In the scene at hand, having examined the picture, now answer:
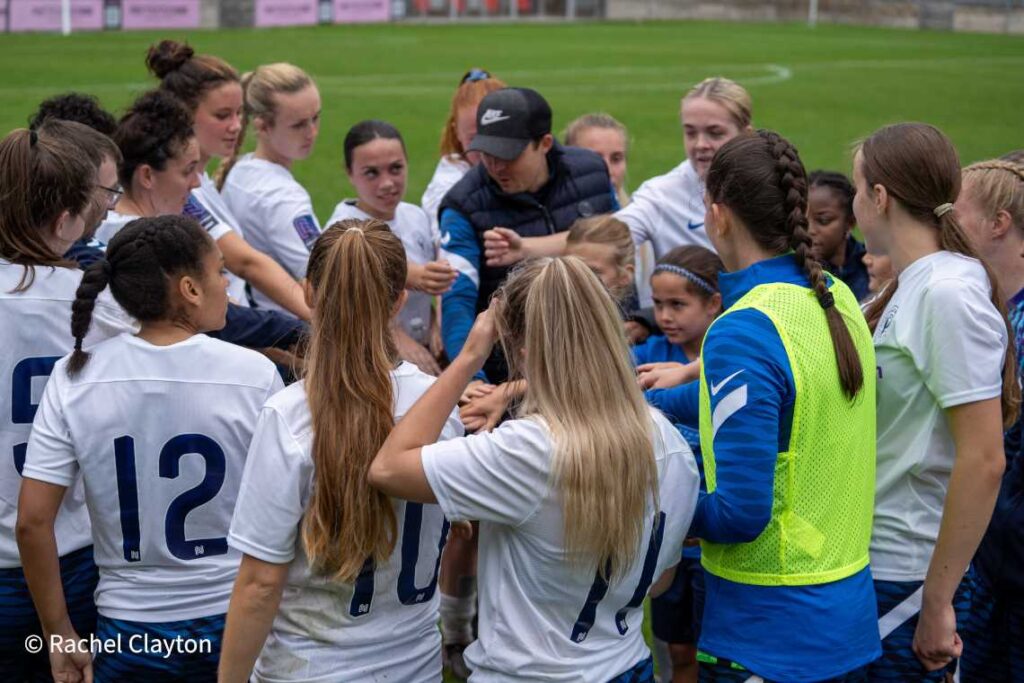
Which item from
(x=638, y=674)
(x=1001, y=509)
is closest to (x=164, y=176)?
(x=638, y=674)

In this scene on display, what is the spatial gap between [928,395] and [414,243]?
2.99 metres

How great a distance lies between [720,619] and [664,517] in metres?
0.33

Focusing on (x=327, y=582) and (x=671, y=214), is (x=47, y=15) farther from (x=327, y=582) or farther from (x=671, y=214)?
(x=327, y=582)

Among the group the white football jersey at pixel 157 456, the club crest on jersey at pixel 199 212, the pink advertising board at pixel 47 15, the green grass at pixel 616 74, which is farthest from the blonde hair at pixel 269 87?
the pink advertising board at pixel 47 15

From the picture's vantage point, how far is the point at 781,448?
2.99 m

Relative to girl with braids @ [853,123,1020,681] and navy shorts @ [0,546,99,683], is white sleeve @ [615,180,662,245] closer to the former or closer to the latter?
girl with braids @ [853,123,1020,681]

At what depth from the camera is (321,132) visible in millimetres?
18500

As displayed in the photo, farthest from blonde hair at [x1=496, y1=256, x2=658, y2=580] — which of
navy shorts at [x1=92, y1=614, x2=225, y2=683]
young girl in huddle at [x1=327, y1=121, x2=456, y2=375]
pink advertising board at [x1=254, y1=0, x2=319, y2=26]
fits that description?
pink advertising board at [x1=254, y1=0, x2=319, y2=26]

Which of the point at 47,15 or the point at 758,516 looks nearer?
the point at 758,516

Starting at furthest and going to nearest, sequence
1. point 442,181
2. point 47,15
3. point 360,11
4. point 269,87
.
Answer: point 360,11 → point 47,15 → point 442,181 → point 269,87

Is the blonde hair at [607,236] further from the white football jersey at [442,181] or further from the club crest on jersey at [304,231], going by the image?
the white football jersey at [442,181]

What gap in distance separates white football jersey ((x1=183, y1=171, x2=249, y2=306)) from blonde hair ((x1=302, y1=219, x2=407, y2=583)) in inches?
72.4

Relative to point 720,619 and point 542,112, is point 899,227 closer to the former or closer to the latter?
point 720,619

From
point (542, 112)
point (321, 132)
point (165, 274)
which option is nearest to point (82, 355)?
point (165, 274)
